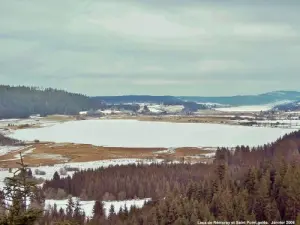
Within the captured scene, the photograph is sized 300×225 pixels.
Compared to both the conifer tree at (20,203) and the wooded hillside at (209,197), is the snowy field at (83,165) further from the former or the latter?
the conifer tree at (20,203)

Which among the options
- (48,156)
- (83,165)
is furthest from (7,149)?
(83,165)

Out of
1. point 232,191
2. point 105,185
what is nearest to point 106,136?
point 105,185

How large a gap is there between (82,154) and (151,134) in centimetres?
4833

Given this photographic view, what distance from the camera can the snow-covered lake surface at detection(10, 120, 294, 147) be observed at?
140500mm

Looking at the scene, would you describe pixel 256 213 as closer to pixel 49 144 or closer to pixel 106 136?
pixel 49 144

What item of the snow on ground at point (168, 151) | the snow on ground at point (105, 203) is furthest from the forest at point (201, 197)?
the snow on ground at point (168, 151)

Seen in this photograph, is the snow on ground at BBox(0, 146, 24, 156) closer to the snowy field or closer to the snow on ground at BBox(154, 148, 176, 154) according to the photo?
the snowy field

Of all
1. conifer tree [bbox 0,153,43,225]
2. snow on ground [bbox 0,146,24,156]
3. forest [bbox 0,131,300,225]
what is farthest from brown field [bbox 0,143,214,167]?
conifer tree [bbox 0,153,43,225]

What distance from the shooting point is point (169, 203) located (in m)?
43.9

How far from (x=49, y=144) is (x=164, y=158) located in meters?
47.7

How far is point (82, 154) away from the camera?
390 ft

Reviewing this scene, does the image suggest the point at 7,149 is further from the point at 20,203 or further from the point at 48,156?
the point at 20,203

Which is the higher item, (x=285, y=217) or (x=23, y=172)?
(x=23, y=172)

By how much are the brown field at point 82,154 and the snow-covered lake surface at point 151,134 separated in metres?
10.6
